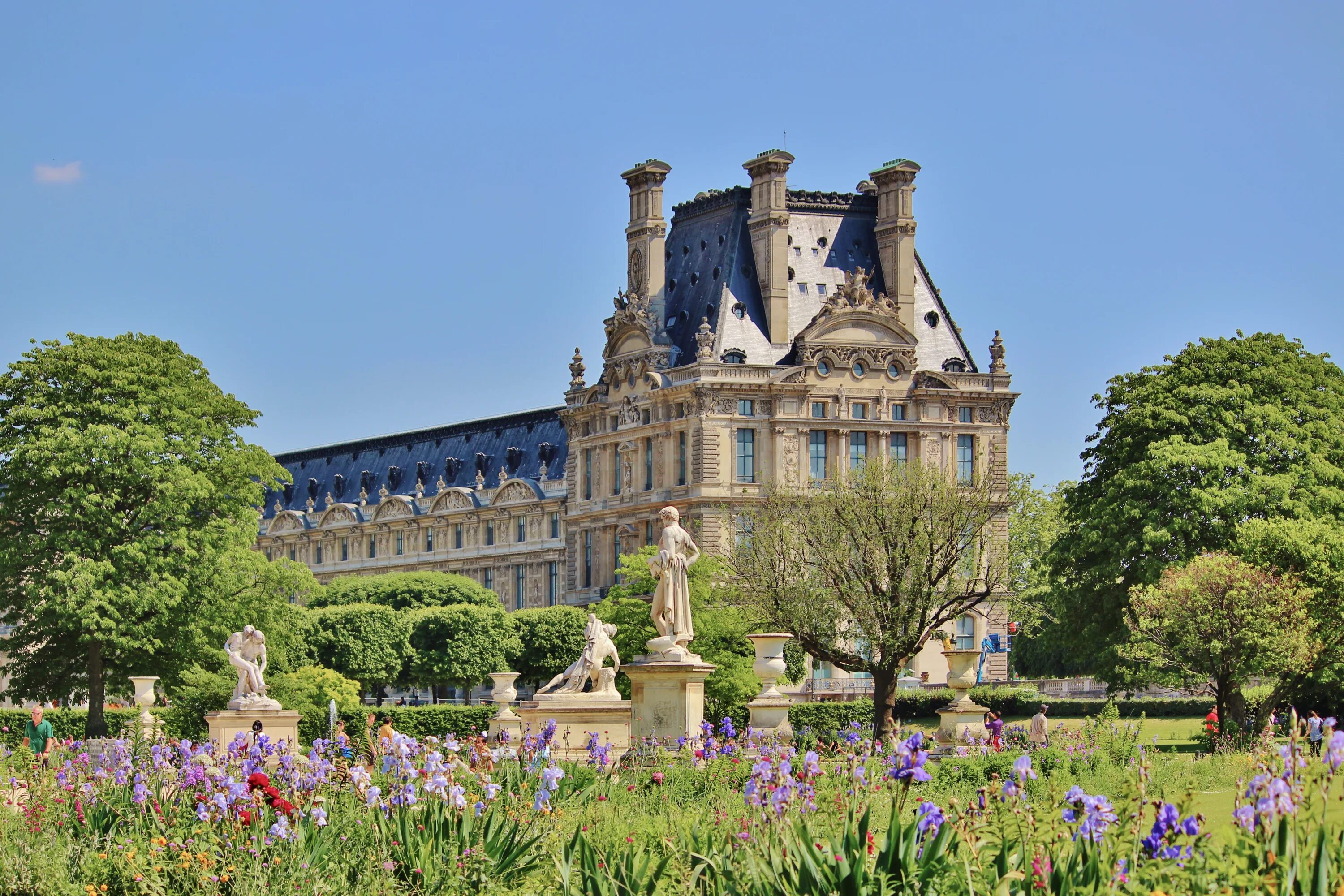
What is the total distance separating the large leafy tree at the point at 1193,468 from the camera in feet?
174

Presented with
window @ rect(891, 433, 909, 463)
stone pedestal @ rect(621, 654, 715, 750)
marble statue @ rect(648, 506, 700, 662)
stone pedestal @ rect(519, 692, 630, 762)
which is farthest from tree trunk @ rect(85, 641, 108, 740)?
window @ rect(891, 433, 909, 463)

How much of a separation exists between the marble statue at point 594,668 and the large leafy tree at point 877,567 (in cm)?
1297

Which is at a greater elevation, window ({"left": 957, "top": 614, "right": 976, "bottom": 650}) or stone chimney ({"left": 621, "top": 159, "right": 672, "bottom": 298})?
stone chimney ({"left": 621, "top": 159, "right": 672, "bottom": 298})

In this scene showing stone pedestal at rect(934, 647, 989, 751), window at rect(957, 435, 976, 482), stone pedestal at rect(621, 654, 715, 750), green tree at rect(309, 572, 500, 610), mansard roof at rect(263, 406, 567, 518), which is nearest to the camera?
stone pedestal at rect(621, 654, 715, 750)

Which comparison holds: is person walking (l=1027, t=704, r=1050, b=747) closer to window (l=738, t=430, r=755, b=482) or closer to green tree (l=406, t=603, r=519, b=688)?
green tree (l=406, t=603, r=519, b=688)

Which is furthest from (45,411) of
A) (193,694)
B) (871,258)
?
(871,258)

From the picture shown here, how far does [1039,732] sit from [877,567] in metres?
13.9

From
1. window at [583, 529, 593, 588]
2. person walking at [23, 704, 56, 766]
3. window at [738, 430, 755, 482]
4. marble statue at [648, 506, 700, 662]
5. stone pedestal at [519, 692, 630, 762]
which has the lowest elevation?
person walking at [23, 704, 56, 766]

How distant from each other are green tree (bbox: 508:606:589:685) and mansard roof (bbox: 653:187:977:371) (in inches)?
530

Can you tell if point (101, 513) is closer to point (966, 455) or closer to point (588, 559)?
point (588, 559)

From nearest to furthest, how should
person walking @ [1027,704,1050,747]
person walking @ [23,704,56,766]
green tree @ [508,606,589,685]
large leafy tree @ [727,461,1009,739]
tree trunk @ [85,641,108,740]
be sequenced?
person walking @ [1027,704,1050,747], person walking @ [23,704,56,766], tree trunk @ [85,641,108,740], large leafy tree @ [727,461,1009,739], green tree @ [508,606,589,685]

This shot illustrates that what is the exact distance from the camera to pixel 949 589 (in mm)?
50688

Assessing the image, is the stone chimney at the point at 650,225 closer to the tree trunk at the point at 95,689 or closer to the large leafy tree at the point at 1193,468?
the large leafy tree at the point at 1193,468

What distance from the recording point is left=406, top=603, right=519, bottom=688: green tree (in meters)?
76.8
